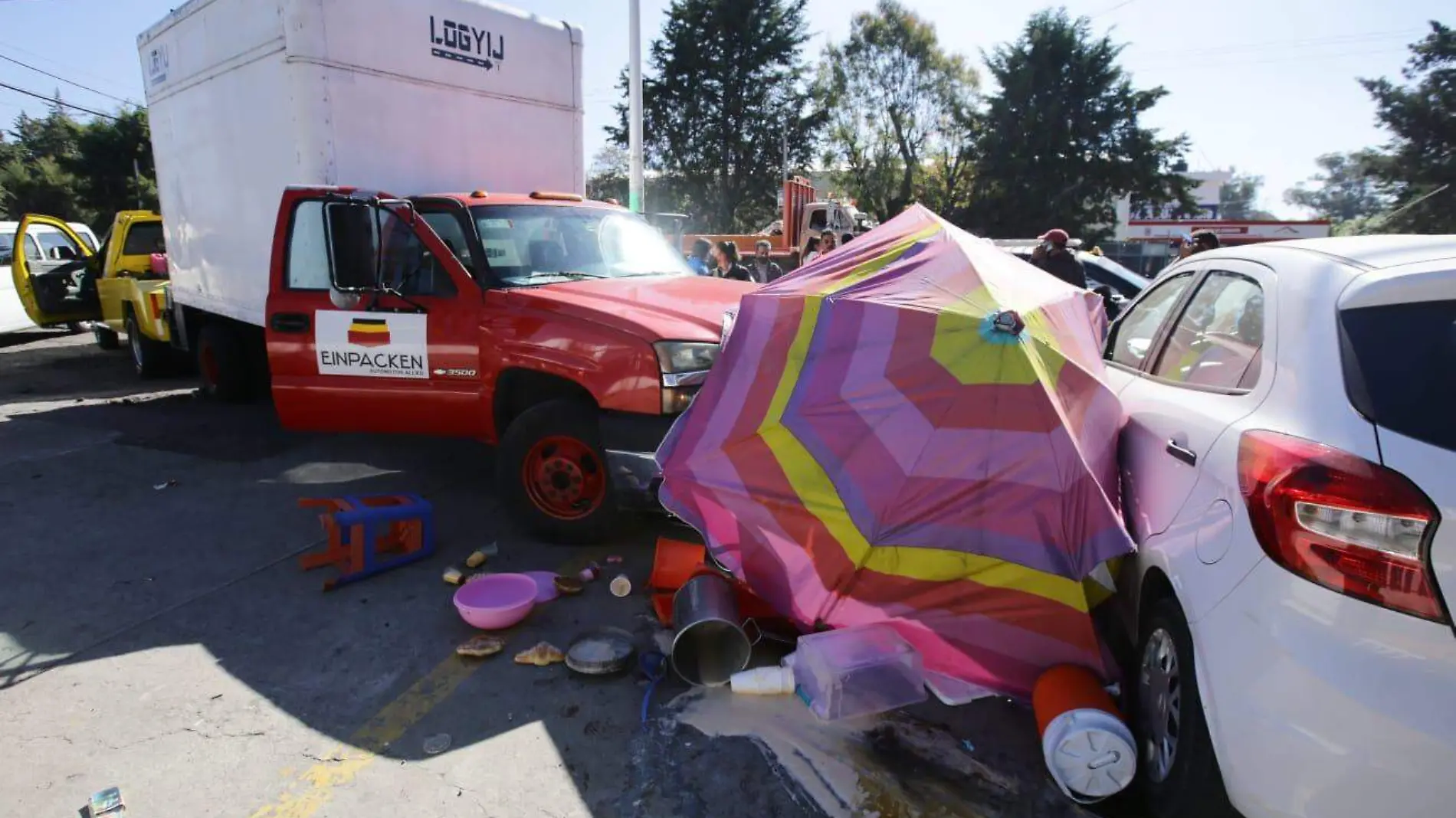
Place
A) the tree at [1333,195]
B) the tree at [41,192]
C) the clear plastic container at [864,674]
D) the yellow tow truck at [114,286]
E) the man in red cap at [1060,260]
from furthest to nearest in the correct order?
the tree at [1333,195] < the tree at [41,192] < the yellow tow truck at [114,286] < the man in red cap at [1060,260] < the clear plastic container at [864,674]

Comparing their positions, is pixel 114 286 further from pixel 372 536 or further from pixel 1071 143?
pixel 1071 143

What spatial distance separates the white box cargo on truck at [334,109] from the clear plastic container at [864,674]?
4.83m

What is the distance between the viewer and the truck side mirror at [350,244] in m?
4.77

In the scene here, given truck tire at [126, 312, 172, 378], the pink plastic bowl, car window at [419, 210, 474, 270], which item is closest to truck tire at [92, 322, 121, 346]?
truck tire at [126, 312, 172, 378]

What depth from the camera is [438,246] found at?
16.0 feet

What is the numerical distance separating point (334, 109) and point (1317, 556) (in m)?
6.06

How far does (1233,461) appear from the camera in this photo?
2139mm

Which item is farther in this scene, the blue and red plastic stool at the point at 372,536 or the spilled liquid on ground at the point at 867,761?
the blue and red plastic stool at the point at 372,536

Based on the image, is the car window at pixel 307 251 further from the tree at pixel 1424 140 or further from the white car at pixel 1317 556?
the tree at pixel 1424 140

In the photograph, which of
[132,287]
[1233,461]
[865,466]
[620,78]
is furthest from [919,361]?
[620,78]

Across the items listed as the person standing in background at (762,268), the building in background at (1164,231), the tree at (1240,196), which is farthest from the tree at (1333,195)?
the person standing in background at (762,268)

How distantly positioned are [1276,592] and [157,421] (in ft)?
29.8

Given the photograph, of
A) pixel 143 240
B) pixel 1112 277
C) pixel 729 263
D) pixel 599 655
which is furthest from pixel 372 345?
pixel 143 240

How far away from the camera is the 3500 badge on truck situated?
4941 millimetres
